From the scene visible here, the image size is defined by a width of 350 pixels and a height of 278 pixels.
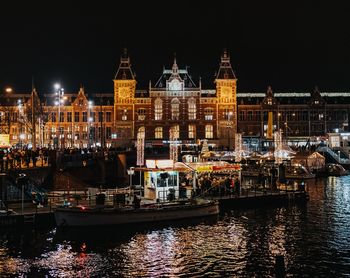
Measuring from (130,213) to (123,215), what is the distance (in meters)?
0.49

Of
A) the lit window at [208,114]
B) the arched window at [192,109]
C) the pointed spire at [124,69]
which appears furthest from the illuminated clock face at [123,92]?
the lit window at [208,114]

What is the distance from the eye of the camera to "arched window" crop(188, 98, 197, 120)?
103188 millimetres

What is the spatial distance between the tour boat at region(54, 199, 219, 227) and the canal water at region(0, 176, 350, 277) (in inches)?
29.3

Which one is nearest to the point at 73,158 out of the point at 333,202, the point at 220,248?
the point at 333,202

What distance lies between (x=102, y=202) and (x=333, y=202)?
69.7ft

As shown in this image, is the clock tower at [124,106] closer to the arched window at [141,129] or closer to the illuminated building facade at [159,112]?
the illuminated building facade at [159,112]

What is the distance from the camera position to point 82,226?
31.2m

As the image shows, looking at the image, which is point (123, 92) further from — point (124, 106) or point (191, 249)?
point (191, 249)

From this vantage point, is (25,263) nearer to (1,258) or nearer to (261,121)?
(1,258)

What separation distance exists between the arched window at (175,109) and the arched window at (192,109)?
2.33m

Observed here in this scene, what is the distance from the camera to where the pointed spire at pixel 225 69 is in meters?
105

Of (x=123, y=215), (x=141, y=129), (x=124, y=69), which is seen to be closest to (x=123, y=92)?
(x=124, y=69)

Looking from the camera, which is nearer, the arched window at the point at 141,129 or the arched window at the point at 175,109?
the arched window at the point at 141,129

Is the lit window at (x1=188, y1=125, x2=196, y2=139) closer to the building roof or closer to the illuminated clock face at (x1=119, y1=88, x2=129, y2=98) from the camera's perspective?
the building roof
